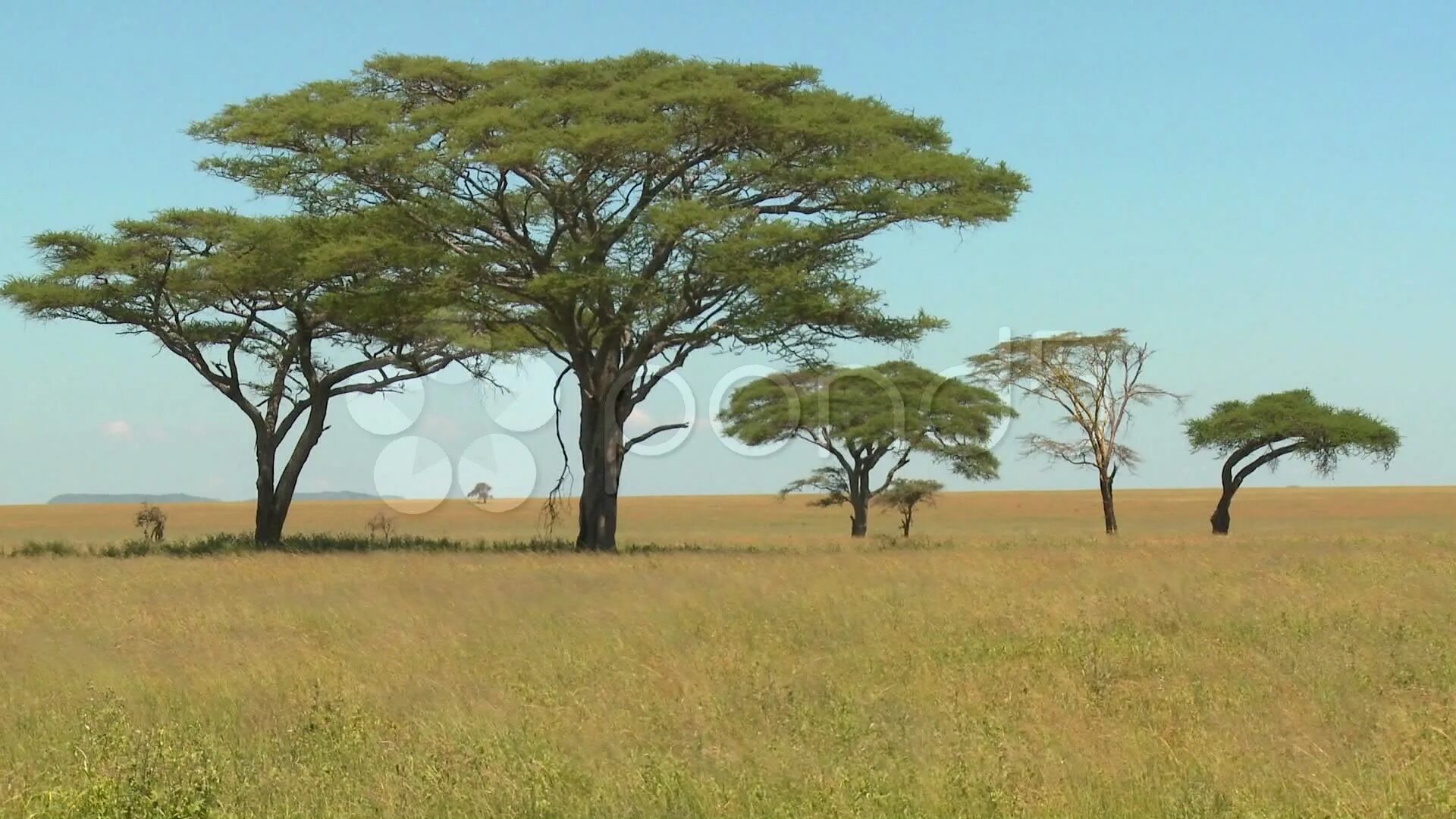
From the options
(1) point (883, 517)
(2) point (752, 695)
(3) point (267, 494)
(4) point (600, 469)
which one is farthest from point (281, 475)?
(1) point (883, 517)

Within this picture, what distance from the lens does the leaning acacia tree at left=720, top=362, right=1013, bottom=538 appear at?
55.7 m

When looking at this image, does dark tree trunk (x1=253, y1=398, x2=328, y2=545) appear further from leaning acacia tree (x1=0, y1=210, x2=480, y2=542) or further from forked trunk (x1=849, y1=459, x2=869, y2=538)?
forked trunk (x1=849, y1=459, x2=869, y2=538)

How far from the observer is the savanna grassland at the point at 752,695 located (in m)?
7.76

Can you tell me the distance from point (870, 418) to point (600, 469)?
964 inches

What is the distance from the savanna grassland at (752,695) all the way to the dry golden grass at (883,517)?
52299 millimetres

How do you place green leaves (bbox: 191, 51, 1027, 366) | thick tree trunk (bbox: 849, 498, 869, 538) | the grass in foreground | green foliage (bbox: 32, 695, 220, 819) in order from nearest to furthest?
green foliage (bbox: 32, 695, 220, 819) < the grass in foreground < green leaves (bbox: 191, 51, 1027, 366) < thick tree trunk (bbox: 849, 498, 869, 538)

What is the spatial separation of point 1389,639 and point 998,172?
19.4 metres

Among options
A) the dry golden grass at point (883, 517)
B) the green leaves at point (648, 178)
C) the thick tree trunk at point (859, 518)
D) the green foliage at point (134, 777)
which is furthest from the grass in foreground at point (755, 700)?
the dry golden grass at point (883, 517)

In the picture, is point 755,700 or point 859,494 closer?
point 755,700

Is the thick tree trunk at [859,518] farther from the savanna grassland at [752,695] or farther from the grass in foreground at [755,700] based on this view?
the grass in foreground at [755,700]

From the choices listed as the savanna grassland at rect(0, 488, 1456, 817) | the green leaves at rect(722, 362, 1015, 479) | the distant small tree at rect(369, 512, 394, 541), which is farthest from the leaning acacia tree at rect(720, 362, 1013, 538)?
the savanna grassland at rect(0, 488, 1456, 817)

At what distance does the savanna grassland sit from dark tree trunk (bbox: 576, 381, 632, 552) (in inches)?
416

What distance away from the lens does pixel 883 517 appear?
363 feet

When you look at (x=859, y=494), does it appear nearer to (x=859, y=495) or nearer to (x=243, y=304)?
(x=859, y=495)
